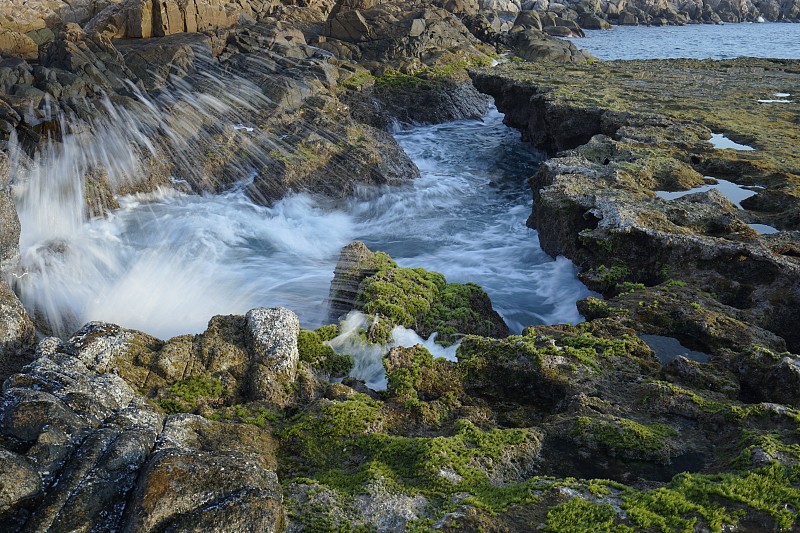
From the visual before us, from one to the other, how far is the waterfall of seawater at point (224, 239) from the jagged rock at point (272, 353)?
2926 mm

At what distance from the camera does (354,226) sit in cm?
1816

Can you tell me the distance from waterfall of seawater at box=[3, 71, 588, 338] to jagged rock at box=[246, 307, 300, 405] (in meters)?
2.93

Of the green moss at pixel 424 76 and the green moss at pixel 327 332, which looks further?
the green moss at pixel 424 76

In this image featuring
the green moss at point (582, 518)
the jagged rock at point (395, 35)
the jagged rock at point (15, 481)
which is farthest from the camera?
the jagged rock at point (395, 35)

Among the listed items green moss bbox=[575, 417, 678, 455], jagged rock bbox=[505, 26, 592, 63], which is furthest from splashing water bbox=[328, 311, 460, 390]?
jagged rock bbox=[505, 26, 592, 63]

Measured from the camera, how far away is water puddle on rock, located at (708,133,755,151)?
16.1 m

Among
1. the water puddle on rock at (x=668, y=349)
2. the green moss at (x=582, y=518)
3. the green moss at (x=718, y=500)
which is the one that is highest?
the green moss at (x=718, y=500)

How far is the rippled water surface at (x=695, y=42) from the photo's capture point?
49.4 meters

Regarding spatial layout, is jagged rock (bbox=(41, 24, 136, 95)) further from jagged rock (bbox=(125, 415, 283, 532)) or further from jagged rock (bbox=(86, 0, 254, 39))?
jagged rock (bbox=(125, 415, 283, 532))

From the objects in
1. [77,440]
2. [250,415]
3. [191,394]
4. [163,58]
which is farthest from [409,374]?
[163,58]

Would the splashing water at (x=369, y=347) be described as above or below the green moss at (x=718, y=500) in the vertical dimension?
below

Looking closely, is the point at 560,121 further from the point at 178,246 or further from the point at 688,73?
the point at 178,246

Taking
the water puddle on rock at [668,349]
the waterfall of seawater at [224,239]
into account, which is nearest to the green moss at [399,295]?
the waterfall of seawater at [224,239]

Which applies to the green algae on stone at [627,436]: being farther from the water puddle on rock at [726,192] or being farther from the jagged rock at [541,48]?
the jagged rock at [541,48]
